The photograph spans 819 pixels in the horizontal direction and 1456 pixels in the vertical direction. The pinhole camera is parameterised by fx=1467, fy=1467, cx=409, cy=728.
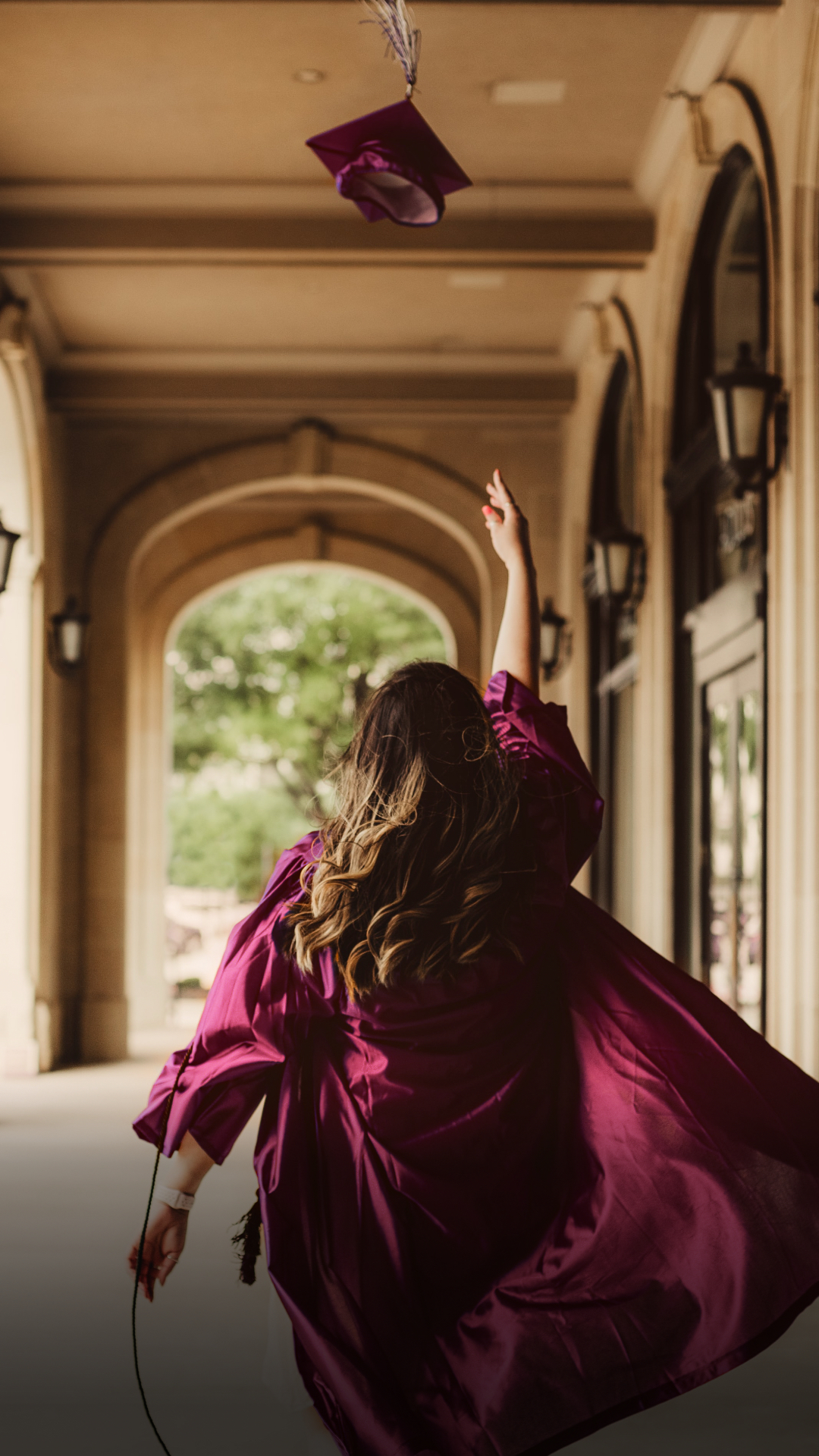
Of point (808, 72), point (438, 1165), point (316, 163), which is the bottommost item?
point (438, 1165)

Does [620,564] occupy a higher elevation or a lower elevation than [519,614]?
higher

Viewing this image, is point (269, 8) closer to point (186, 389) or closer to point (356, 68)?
point (356, 68)

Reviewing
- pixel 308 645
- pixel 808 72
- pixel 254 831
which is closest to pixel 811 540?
pixel 808 72

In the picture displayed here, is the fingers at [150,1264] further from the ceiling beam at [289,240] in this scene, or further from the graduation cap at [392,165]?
the ceiling beam at [289,240]

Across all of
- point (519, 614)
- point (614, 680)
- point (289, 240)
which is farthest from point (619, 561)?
point (519, 614)

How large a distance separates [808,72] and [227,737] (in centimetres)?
2208

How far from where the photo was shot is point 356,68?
23.6 feet

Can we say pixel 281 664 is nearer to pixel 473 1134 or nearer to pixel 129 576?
pixel 129 576

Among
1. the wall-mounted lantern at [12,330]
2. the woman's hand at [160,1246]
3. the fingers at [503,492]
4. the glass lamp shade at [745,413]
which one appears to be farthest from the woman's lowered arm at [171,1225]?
the wall-mounted lantern at [12,330]

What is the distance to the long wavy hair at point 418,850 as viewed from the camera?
2051 millimetres

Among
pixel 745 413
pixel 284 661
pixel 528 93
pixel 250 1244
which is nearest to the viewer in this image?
pixel 250 1244

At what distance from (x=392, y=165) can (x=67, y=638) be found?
25.6 ft

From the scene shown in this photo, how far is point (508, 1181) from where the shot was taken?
83.4 inches

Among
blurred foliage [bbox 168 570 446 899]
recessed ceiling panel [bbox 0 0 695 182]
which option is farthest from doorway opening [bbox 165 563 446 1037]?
recessed ceiling panel [bbox 0 0 695 182]
